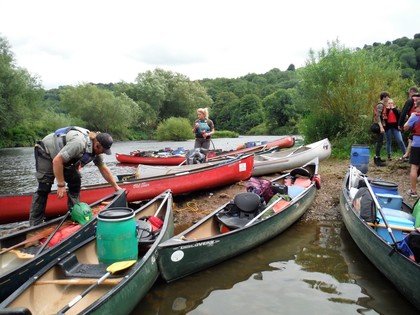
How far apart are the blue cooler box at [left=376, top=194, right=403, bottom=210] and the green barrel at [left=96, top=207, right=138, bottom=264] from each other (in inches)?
160

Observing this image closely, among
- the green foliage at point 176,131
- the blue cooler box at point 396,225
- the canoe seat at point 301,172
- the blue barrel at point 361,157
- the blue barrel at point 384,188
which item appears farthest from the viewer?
the green foliage at point 176,131

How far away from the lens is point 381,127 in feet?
31.0

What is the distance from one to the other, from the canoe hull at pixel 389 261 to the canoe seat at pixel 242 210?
4.98ft

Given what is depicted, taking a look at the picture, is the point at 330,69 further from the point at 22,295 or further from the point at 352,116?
the point at 22,295

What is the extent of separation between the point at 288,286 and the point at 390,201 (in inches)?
99.4

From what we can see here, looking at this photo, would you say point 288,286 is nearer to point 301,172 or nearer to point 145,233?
point 145,233

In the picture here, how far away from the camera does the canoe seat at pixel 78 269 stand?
3.78 meters

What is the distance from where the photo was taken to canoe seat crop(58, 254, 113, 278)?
12.4 ft

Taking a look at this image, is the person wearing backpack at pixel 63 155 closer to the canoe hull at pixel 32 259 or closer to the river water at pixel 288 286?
the canoe hull at pixel 32 259

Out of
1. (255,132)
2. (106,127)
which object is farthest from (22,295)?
(255,132)

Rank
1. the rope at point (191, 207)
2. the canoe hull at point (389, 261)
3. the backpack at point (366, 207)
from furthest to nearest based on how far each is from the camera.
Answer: the rope at point (191, 207) → the backpack at point (366, 207) → the canoe hull at point (389, 261)

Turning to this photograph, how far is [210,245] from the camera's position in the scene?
14.6 ft

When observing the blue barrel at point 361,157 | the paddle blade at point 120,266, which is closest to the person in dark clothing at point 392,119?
the blue barrel at point 361,157

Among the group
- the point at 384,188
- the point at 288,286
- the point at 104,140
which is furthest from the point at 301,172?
the point at 104,140
